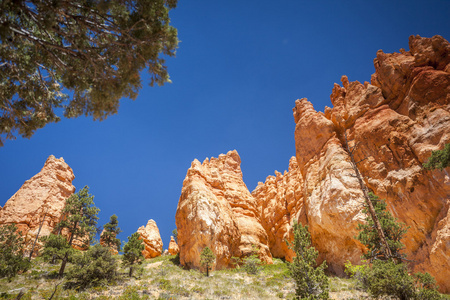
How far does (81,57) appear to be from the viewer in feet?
25.6

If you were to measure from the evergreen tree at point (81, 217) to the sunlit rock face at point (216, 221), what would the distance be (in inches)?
468

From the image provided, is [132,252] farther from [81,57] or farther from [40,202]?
[40,202]

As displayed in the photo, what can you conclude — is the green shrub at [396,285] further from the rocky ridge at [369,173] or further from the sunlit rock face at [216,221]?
the sunlit rock face at [216,221]

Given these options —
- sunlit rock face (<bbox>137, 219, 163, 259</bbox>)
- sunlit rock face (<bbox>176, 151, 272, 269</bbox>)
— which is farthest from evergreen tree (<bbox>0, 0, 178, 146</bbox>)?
sunlit rock face (<bbox>137, 219, 163, 259</bbox>)

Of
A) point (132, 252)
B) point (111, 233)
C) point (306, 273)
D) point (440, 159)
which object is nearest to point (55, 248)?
point (132, 252)

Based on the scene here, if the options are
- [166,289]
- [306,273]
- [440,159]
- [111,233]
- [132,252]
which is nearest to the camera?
[306,273]

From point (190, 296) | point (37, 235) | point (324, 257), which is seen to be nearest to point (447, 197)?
point (324, 257)

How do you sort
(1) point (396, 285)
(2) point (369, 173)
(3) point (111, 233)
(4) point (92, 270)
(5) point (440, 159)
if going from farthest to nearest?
(3) point (111, 233) → (2) point (369, 173) → (4) point (92, 270) → (5) point (440, 159) → (1) point (396, 285)

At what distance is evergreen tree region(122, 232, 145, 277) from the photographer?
74.3 ft

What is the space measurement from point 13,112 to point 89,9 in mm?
5399

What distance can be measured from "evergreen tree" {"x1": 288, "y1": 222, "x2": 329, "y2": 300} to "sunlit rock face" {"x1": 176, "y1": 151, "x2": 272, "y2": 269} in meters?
18.0

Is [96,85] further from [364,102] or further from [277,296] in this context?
[364,102]

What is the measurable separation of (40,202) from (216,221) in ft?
98.8

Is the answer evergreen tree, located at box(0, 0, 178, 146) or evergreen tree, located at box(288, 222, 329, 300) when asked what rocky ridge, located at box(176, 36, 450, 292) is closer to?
evergreen tree, located at box(288, 222, 329, 300)
